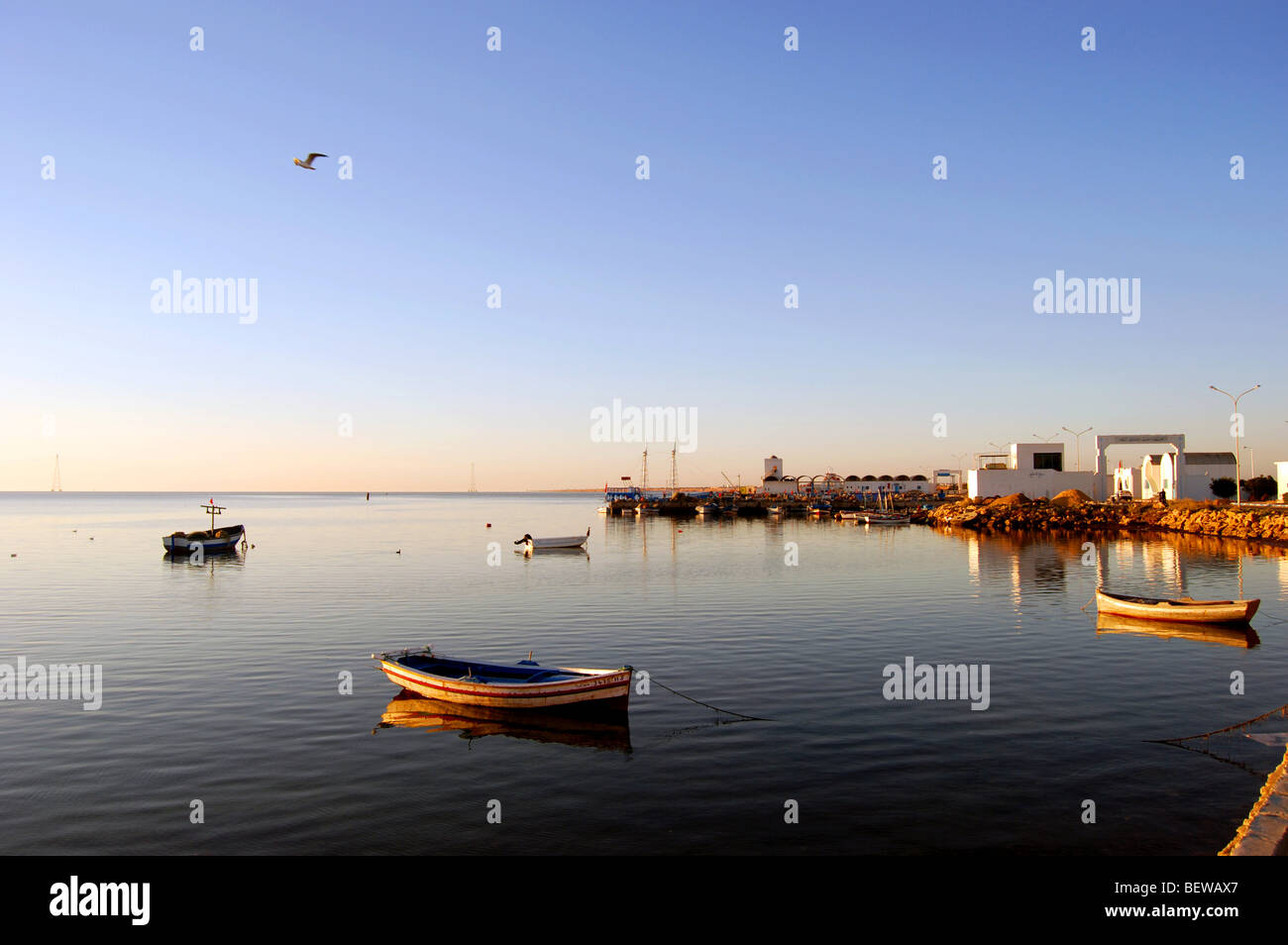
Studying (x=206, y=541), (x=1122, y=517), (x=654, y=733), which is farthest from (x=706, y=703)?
(x=1122, y=517)

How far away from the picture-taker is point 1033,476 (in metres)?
130

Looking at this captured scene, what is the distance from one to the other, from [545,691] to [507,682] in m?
1.39

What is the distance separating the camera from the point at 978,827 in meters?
16.0

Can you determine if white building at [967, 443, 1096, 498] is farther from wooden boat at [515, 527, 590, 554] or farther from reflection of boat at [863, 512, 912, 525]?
wooden boat at [515, 527, 590, 554]

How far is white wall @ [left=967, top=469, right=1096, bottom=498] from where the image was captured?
128375 mm

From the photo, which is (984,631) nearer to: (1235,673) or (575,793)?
(1235,673)

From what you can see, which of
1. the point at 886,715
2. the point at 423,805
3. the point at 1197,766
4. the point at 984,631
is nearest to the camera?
the point at 423,805

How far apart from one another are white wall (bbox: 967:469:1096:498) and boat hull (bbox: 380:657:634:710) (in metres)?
123

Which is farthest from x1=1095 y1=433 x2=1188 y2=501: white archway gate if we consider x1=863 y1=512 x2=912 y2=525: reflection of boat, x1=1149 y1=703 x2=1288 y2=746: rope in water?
x1=1149 y1=703 x2=1288 y2=746: rope in water

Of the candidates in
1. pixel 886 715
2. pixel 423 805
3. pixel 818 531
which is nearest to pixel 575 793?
pixel 423 805

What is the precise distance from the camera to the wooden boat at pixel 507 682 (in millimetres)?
23641

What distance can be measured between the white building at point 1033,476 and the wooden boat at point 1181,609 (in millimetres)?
96246
